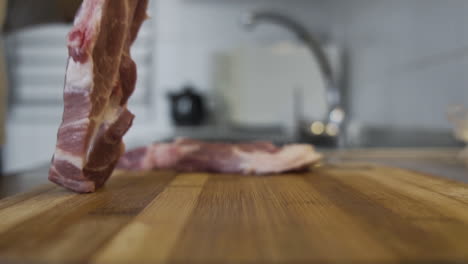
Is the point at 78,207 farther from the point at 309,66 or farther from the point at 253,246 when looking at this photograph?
the point at 309,66

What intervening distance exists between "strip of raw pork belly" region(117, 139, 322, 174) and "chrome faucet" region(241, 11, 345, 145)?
0.75m

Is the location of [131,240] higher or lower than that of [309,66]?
lower

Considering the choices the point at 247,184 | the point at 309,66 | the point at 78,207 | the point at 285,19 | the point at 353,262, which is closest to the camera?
the point at 353,262

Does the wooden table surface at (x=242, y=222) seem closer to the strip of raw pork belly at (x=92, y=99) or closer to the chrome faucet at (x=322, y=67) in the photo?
the strip of raw pork belly at (x=92, y=99)

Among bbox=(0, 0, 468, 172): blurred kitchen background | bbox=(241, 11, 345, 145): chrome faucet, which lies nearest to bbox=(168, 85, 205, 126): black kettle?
bbox=(0, 0, 468, 172): blurred kitchen background

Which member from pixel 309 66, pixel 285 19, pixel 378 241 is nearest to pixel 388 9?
pixel 285 19

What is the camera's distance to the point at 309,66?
9.75 ft

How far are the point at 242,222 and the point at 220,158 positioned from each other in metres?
0.51

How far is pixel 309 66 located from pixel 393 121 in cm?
103

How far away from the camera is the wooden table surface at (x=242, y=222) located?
40 cm

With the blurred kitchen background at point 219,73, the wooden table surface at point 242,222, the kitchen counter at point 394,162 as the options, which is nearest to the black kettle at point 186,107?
the blurred kitchen background at point 219,73

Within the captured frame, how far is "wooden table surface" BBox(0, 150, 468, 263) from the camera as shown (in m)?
0.40

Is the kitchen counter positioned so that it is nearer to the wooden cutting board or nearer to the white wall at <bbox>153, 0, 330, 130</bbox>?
the wooden cutting board

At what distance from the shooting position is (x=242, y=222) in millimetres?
516
